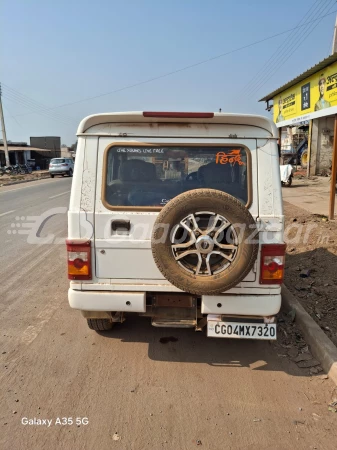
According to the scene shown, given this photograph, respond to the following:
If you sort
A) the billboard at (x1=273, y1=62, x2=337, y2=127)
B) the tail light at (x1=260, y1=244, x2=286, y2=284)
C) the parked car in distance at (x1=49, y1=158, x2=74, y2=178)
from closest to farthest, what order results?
the tail light at (x1=260, y1=244, x2=286, y2=284), the billboard at (x1=273, y1=62, x2=337, y2=127), the parked car in distance at (x1=49, y1=158, x2=74, y2=178)

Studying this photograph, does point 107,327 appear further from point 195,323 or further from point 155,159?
point 155,159

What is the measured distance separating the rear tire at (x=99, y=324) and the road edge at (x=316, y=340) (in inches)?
79.2

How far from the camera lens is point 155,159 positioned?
3.24 m

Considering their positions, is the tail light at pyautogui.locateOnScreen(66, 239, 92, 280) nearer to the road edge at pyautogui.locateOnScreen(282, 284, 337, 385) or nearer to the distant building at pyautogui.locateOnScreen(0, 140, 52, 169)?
the road edge at pyautogui.locateOnScreen(282, 284, 337, 385)

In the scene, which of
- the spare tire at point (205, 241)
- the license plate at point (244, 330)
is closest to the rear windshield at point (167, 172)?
the spare tire at point (205, 241)

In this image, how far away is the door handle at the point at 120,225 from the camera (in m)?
3.12

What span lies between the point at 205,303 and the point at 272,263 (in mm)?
662

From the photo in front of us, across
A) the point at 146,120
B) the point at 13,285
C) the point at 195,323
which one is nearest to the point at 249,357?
the point at 195,323

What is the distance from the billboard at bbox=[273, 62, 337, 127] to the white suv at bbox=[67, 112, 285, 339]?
13397mm

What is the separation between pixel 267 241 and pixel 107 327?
1870 mm

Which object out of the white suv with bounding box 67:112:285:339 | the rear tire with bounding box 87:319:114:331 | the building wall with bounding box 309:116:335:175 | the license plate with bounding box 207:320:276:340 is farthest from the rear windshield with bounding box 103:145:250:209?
the building wall with bounding box 309:116:335:175

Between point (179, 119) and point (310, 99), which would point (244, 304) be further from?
point (310, 99)

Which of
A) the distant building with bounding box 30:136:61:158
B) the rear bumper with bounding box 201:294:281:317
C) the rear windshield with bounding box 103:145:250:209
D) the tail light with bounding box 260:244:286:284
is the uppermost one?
the distant building with bounding box 30:136:61:158

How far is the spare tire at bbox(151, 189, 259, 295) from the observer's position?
2826 mm
